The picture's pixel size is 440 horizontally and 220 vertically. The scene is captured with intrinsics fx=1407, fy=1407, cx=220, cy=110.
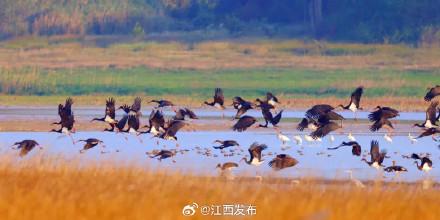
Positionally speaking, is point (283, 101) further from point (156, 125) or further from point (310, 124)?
point (156, 125)

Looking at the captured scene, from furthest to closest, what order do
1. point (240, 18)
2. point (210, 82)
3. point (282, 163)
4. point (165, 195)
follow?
point (240, 18), point (210, 82), point (282, 163), point (165, 195)

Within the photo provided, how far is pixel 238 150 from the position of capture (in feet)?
67.5

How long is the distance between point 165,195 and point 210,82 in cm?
2266

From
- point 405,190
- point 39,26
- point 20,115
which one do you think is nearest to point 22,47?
point 39,26

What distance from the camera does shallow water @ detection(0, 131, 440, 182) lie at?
17.4 m

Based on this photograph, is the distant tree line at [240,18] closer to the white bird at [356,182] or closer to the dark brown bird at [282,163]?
the dark brown bird at [282,163]

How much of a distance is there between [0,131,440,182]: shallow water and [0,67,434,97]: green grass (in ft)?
31.9

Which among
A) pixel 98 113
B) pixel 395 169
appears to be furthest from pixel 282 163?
pixel 98 113

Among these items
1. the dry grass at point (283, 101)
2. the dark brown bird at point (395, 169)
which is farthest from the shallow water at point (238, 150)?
the dry grass at point (283, 101)

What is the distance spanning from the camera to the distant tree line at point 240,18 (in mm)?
46969

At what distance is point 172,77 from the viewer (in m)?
36.9

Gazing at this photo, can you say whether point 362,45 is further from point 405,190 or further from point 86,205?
point 86,205

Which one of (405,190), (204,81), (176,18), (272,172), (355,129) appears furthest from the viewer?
(176,18)

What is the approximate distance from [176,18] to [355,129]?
1045 inches
